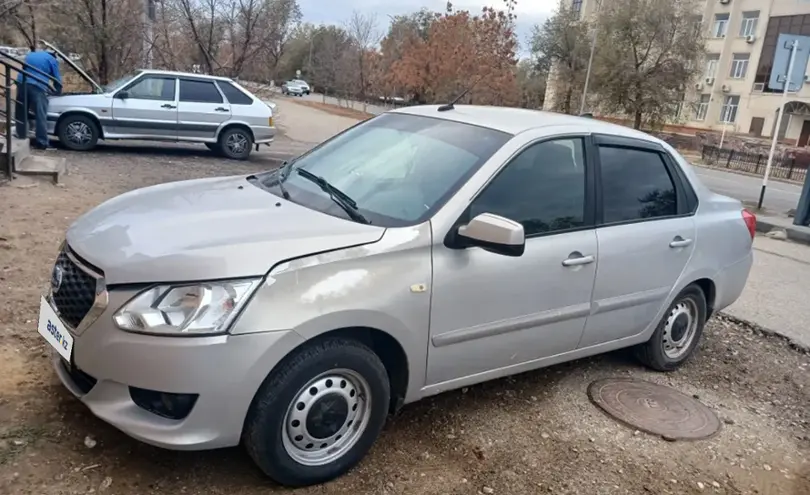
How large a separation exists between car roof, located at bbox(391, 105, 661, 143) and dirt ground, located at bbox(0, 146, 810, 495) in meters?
1.66

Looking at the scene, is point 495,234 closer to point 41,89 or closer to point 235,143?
point 41,89

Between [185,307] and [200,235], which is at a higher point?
[200,235]

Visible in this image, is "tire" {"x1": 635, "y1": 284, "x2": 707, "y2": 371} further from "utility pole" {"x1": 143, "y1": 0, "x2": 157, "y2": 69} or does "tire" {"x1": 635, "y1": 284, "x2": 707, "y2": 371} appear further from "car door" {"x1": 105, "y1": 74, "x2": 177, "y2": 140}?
"utility pole" {"x1": 143, "y1": 0, "x2": 157, "y2": 69}

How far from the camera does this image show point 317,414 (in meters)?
2.93

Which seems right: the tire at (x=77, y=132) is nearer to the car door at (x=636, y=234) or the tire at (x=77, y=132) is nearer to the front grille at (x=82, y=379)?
the front grille at (x=82, y=379)

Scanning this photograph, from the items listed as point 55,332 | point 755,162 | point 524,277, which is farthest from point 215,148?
point 755,162

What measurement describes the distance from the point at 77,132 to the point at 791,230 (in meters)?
12.7

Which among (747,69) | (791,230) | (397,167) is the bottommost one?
(791,230)

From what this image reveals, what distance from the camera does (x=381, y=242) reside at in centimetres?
301

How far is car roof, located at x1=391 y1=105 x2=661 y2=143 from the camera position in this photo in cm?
380

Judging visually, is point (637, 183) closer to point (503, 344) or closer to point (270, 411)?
point (503, 344)

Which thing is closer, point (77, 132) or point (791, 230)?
point (791, 230)

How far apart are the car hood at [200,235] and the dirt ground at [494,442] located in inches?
35.2

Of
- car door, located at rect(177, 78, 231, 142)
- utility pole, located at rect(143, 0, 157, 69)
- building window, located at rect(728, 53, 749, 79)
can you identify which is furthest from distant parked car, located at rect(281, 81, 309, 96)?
car door, located at rect(177, 78, 231, 142)
